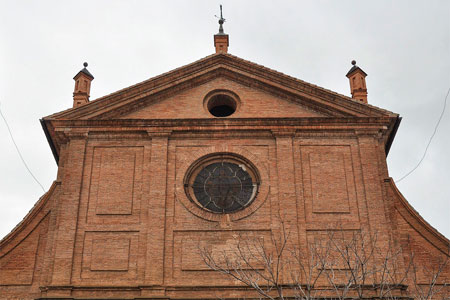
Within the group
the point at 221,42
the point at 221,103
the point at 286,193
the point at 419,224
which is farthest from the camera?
the point at 221,42

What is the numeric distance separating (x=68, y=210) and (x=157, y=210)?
2395 mm

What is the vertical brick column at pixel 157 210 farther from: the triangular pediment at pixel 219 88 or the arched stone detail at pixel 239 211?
the triangular pediment at pixel 219 88

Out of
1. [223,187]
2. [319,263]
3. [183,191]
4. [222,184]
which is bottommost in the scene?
[319,263]

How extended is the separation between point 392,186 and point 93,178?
834 cm

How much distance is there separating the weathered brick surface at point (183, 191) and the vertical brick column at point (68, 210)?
0.03m

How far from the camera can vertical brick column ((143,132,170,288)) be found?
15.2 m

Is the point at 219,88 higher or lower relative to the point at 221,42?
lower

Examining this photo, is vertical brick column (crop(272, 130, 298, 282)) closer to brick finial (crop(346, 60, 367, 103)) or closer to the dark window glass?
the dark window glass

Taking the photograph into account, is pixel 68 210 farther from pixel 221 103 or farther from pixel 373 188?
pixel 373 188

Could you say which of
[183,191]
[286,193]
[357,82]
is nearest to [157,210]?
[183,191]

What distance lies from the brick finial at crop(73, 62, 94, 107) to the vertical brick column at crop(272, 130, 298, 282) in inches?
238

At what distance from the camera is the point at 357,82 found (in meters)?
18.8

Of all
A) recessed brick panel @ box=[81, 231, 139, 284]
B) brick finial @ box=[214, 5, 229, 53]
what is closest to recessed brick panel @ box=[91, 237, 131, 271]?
recessed brick panel @ box=[81, 231, 139, 284]

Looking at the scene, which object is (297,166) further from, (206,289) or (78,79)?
(78,79)
